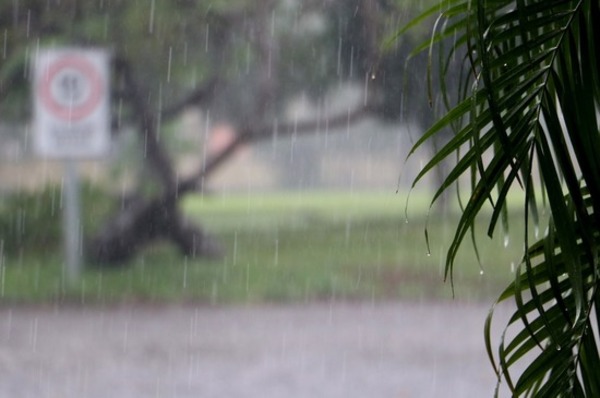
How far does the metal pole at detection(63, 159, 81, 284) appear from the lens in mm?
5141

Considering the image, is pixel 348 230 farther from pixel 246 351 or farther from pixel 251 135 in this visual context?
pixel 246 351

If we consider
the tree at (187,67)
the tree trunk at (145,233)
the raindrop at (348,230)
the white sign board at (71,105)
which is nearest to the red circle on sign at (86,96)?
the white sign board at (71,105)

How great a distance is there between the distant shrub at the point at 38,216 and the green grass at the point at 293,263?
Result: 115 millimetres

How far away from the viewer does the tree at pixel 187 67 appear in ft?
17.5

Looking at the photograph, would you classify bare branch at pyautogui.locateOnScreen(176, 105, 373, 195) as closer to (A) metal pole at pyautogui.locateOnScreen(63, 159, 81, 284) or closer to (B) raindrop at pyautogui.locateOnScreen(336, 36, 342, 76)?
(B) raindrop at pyautogui.locateOnScreen(336, 36, 342, 76)

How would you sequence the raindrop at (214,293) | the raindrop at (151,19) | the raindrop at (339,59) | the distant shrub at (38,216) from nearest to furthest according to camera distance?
the raindrop at (214,293), the raindrop at (151,19), the raindrop at (339,59), the distant shrub at (38,216)

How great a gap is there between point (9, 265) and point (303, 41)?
1818 mm

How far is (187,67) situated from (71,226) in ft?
3.25

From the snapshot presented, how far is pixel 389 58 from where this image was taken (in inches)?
210

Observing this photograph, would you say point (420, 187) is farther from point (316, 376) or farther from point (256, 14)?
point (316, 376)

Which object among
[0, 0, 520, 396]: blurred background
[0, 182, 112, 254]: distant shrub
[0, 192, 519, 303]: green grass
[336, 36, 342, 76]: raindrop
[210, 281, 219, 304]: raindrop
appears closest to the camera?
[210, 281, 219, 304]: raindrop

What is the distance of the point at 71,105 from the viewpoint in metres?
4.99

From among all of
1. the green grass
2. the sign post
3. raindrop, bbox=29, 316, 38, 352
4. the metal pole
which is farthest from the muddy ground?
the sign post

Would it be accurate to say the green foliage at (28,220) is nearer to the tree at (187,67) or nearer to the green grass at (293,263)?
the green grass at (293,263)
